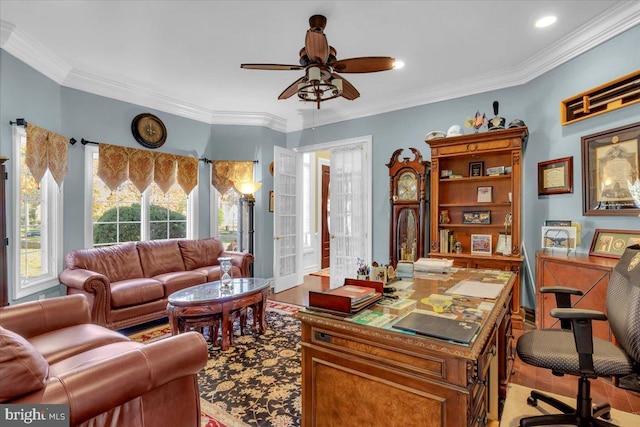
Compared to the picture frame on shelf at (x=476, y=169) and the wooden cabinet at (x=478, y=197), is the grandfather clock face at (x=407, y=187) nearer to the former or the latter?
the wooden cabinet at (x=478, y=197)

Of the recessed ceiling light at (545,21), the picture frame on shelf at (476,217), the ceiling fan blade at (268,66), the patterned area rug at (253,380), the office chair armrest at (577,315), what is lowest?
the patterned area rug at (253,380)

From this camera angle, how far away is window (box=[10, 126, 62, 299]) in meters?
3.04

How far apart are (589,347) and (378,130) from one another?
146 inches

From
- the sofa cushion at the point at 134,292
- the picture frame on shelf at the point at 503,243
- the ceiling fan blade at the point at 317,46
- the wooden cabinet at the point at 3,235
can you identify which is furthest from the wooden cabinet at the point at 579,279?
the wooden cabinet at the point at 3,235

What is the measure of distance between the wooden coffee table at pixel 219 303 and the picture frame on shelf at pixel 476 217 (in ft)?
8.48

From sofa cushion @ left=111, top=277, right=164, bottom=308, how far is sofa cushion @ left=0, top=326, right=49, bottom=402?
2.17 meters

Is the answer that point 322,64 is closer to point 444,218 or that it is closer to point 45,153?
point 444,218

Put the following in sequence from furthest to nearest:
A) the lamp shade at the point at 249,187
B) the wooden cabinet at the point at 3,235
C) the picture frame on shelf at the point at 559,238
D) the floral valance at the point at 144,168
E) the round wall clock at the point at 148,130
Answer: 1. the lamp shade at the point at 249,187
2. the round wall clock at the point at 148,130
3. the floral valance at the point at 144,168
4. the picture frame on shelf at the point at 559,238
5. the wooden cabinet at the point at 3,235

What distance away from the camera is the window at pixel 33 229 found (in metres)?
3.04

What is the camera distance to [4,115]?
9.48 ft

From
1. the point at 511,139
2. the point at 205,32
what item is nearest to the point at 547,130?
the point at 511,139

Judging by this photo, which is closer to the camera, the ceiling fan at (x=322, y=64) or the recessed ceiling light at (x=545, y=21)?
the ceiling fan at (x=322, y=64)

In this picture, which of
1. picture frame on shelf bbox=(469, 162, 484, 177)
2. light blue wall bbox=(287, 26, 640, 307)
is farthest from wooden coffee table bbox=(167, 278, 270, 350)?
picture frame on shelf bbox=(469, 162, 484, 177)

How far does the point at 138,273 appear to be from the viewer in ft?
12.8
